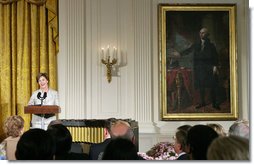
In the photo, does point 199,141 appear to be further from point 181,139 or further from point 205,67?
point 205,67

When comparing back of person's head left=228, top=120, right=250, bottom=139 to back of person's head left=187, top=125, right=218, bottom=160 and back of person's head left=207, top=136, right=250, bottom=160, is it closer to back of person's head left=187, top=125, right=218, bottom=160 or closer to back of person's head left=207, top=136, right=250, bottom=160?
back of person's head left=187, top=125, right=218, bottom=160

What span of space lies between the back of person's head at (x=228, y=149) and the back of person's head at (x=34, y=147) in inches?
51.3

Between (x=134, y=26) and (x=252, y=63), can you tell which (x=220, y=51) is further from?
Result: (x=252, y=63)

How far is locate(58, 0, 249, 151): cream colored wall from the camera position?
1112 centimetres

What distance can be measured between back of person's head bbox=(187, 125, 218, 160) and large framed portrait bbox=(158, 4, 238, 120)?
7249 millimetres

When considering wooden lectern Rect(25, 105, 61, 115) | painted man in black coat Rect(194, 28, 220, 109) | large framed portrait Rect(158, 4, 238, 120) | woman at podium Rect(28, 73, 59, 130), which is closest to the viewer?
wooden lectern Rect(25, 105, 61, 115)

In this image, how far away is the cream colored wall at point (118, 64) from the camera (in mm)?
11117

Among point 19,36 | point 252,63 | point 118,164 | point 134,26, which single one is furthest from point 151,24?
point 118,164

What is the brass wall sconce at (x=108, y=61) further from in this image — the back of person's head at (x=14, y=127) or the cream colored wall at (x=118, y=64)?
the back of person's head at (x=14, y=127)

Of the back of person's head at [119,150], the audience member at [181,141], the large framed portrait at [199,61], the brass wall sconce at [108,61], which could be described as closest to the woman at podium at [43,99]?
the brass wall sconce at [108,61]

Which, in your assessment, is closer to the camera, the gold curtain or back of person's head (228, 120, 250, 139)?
back of person's head (228, 120, 250, 139)

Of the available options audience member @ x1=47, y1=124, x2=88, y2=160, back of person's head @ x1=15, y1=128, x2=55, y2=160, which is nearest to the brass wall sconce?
audience member @ x1=47, y1=124, x2=88, y2=160

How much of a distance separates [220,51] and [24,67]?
13.1 ft

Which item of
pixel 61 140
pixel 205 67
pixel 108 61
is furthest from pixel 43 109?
pixel 61 140
